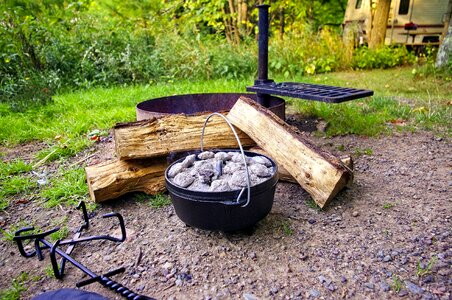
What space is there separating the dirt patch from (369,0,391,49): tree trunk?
23.0 feet

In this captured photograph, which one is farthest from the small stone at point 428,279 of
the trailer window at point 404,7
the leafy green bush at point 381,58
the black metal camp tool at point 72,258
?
the trailer window at point 404,7

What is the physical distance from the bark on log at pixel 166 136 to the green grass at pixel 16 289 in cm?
97

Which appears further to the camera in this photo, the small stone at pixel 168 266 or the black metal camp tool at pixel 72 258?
the small stone at pixel 168 266

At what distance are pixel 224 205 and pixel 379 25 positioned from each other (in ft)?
28.1

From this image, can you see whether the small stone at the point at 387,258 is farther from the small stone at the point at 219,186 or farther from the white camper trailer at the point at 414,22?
the white camper trailer at the point at 414,22

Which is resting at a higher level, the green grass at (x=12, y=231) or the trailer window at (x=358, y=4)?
the trailer window at (x=358, y=4)

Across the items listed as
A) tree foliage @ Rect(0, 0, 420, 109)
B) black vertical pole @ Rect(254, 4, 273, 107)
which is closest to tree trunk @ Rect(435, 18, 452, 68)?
tree foliage @ Rect(0, 0, 420, 109)

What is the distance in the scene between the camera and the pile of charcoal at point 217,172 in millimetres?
2013

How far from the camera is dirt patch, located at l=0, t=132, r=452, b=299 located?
5.72 ft

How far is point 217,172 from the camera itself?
2150 mm

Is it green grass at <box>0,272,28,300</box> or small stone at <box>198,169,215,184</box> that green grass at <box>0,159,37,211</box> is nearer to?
green grass at <box>0,272,28,300</box>

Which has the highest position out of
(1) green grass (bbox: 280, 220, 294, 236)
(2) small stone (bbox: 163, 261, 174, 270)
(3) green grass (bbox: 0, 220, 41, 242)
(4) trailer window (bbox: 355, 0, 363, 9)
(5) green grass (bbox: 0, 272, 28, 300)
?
(4) trailer window (bbox: 355, 0, 363, 9)

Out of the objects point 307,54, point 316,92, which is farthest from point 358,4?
point 316,92

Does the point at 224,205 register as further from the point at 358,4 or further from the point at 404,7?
the point at 358,4
